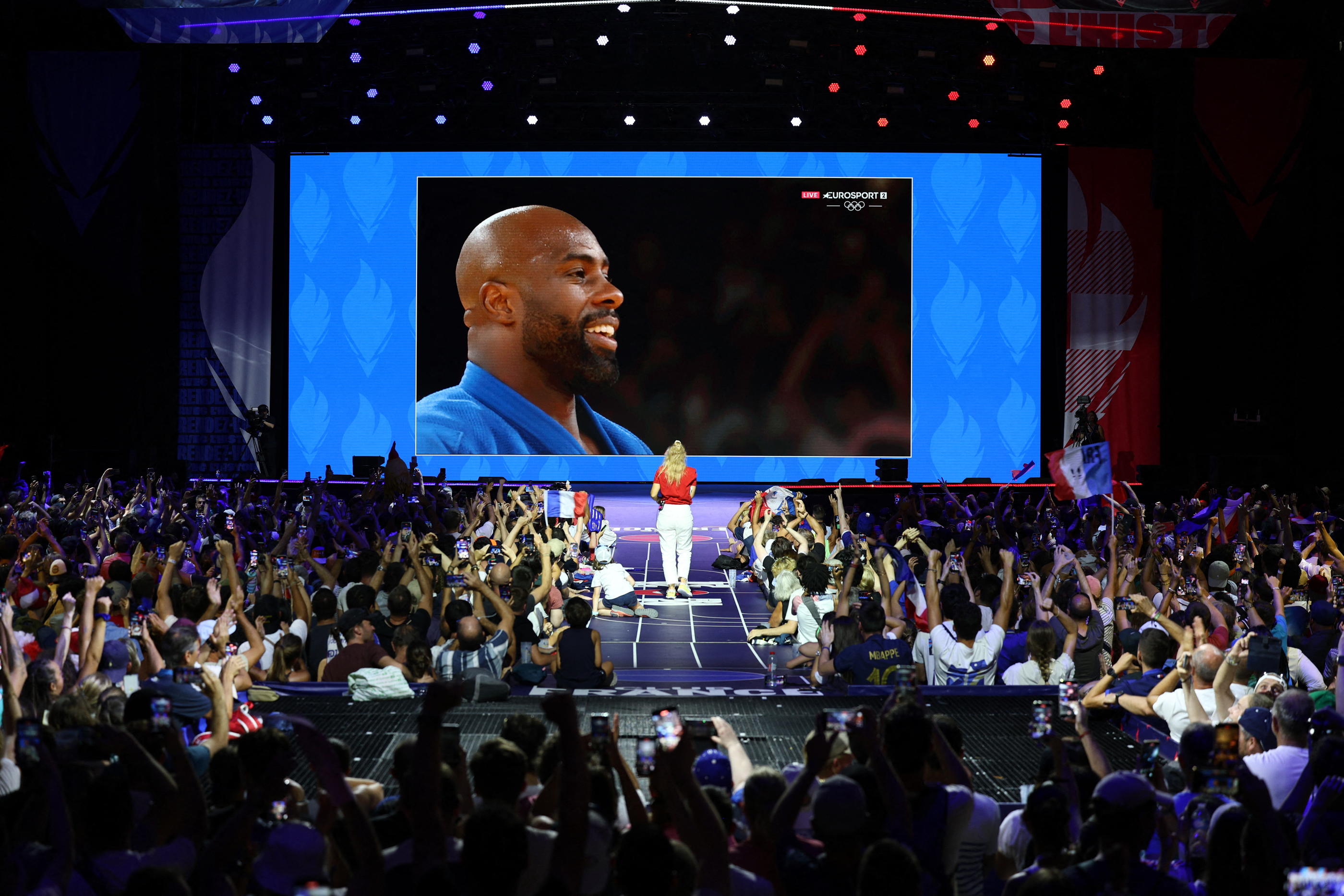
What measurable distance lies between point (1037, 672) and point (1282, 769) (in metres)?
2.07

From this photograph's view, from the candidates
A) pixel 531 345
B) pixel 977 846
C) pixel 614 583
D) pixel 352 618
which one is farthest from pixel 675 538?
pixel 977 846

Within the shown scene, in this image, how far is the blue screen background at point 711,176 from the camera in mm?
16953

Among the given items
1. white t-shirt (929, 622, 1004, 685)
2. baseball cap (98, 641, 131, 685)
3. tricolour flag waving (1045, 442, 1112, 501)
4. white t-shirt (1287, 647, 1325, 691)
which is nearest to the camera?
baseball cap (98, 641, 131, 685)

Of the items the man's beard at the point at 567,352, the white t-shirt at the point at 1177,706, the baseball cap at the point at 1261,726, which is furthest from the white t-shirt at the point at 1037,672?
the man's beard at the point at 567,352

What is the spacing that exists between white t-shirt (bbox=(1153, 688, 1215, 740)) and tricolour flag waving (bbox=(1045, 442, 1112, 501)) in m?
4.99

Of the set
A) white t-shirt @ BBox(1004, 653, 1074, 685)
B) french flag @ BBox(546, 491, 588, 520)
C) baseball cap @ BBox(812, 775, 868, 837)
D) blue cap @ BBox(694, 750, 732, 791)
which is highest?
french flag @ BBox(546, 491, 588, 520)

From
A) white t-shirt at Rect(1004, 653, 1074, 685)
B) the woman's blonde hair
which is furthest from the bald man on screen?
white t-shirt at Rect(1004, 653, 1074, 685)

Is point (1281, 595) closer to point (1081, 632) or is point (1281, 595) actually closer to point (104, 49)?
point (1081, 632)

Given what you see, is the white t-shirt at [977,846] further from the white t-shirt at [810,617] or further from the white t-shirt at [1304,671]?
the white t-shirt at [810,617]

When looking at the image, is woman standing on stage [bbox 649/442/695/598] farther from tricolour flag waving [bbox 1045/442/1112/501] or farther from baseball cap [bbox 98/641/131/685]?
baseball cap [bbox 98/641/131/685]

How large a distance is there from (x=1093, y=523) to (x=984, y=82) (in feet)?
22.7

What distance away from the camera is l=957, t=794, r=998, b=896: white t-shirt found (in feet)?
9.75

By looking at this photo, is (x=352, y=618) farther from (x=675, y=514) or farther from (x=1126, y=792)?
(x=675, y=514)

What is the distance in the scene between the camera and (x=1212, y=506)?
36.8ft
